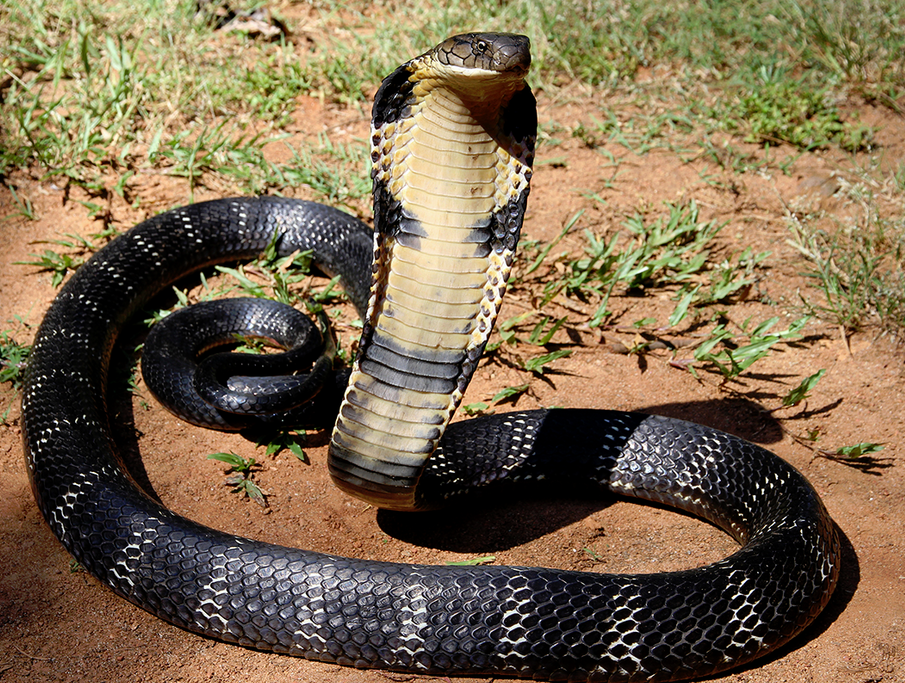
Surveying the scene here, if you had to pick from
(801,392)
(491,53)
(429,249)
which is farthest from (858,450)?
(491,53)

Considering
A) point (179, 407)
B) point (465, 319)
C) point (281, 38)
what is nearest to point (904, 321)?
point (465, 319)

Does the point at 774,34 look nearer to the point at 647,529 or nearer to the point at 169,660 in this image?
the point at 647,529

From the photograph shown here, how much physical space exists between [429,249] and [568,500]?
1652 millimetres

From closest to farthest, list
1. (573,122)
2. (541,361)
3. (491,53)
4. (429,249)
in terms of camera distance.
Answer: (491,53) → (429,249) → (541,361) → (573,122)

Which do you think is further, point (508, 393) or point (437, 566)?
point (508, 393)

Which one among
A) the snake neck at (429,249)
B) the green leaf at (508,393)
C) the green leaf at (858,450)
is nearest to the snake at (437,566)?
the snake neck at (429,249)

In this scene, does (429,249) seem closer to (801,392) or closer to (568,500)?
(568,500)

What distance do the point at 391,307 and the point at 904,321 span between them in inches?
131

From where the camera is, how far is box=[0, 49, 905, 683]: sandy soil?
A: 3.15 m

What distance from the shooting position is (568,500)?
13.5 ft

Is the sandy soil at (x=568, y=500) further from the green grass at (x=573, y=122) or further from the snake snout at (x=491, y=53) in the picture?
the snake snout at (x=491, y=53)

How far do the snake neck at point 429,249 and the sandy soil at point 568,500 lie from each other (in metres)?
0.78

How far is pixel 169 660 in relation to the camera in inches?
122

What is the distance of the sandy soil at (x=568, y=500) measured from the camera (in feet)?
10.3
